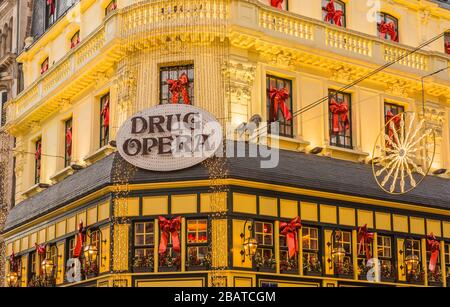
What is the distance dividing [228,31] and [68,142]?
8702 millimetres

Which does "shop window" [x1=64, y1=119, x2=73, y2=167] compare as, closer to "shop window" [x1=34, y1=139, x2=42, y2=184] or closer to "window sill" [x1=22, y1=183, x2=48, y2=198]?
"window sill" [x1=22, y1=183, x2=48, y2=198]

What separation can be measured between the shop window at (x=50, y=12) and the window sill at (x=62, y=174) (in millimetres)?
Result: 7458

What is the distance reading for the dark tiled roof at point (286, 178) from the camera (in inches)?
1113

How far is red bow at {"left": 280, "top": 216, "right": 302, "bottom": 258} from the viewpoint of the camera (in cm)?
2894

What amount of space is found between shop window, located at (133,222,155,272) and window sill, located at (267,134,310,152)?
4.82 meters

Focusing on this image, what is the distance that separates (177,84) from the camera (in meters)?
29.8

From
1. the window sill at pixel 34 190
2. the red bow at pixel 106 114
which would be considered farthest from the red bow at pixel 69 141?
the red bow at pixel 106 114

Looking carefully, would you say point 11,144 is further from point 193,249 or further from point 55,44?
point 193,249

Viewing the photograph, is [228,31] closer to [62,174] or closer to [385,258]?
[62,174]

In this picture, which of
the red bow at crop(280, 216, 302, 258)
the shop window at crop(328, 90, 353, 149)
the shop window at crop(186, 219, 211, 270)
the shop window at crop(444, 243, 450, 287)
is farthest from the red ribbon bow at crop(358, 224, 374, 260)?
the shop window at crop(186, 219, 211, 270)

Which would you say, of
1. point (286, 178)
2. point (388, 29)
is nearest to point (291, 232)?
point (286, 178)

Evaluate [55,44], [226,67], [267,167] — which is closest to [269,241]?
[267,167]

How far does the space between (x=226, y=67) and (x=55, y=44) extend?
11095 mm

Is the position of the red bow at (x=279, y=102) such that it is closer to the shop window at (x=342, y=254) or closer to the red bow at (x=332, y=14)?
the red bow at (x=332, y=14)
